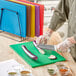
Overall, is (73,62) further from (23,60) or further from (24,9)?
(24,9)

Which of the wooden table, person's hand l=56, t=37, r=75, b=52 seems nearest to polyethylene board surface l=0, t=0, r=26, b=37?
the wooden table

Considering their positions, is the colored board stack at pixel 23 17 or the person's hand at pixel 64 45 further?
the colored board stack at pixel 23 17

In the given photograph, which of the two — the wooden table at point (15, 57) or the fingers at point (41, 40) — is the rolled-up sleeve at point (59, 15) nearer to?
the fingers at point (41, 40)

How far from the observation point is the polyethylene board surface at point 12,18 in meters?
2.04

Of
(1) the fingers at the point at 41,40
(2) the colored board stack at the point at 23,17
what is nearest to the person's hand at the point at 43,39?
(1) the fingers at the point at 41,40

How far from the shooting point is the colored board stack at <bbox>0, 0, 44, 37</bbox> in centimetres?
203

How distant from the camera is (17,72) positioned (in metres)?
1.34

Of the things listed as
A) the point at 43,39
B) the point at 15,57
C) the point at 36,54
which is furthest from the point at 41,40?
the point at 15,57

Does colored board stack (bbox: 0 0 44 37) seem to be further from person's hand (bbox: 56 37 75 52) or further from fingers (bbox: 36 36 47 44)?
person's hand (bbox: 56 37 75 52)

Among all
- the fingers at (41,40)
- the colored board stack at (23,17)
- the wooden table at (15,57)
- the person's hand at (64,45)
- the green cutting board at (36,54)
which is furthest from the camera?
the colored board stack at (23,17)

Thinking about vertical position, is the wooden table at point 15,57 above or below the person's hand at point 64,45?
below

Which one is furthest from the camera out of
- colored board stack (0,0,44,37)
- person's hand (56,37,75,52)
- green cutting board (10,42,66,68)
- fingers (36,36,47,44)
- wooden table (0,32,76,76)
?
colored board stack (0,0,44,37)

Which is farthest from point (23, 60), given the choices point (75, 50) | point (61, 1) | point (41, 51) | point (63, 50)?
point (61, 1)

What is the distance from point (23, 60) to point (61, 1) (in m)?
0.72
